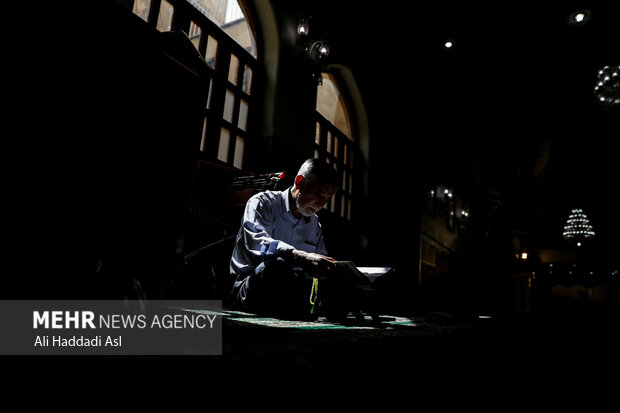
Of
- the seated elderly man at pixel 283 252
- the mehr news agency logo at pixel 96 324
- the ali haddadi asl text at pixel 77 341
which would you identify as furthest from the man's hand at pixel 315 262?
the ali haddadi asl text at pixel 77 341

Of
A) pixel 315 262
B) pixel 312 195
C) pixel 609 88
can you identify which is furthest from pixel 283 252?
pixel 609 88

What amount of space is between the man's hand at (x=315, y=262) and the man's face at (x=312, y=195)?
1.81 ft

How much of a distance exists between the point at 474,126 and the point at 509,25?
4.61m

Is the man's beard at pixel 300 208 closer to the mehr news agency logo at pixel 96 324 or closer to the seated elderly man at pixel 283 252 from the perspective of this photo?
the seated elderly man at pixel 283 252

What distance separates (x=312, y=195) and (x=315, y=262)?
64 cm

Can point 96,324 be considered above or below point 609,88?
below

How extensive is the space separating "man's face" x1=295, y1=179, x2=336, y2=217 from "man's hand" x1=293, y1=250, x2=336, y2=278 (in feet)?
1.81

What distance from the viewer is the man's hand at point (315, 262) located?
1.89 m

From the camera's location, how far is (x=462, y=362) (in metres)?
1.03

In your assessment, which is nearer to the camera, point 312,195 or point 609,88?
point 312,195

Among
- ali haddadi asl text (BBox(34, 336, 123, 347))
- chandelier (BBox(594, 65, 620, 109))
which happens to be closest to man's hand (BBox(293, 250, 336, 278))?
ali haddadi asl text (BBox(34, 336, 123, 347))

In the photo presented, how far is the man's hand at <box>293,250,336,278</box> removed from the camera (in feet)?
6.19

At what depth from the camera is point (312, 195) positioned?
243 centimetres

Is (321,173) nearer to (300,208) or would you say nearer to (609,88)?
(300,208)
